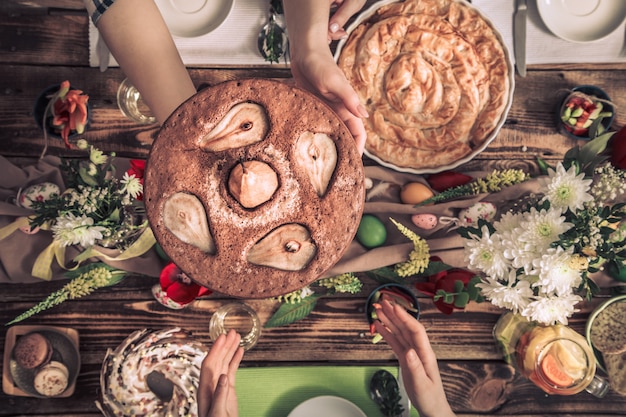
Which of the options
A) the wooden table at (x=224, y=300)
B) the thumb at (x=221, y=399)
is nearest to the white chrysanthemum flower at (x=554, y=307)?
the wooden table at (x=224, y=300)

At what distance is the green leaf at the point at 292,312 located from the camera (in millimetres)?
1204

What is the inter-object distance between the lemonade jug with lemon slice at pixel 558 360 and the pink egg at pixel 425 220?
33 centimetres

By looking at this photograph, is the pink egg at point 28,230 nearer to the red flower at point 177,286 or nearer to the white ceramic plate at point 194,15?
the red flower at point 177,286

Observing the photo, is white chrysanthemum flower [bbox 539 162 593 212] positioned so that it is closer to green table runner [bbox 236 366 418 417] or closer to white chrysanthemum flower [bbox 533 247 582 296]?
white chrysanthemum flower [bbox 533 247 582 296]

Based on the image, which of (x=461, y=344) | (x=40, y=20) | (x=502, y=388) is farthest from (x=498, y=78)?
(x=40, y=20)

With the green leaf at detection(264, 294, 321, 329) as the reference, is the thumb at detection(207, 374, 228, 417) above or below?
below

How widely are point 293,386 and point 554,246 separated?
75cm

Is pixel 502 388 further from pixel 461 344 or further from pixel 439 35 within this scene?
pixel 439 35

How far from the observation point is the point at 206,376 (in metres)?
0.98

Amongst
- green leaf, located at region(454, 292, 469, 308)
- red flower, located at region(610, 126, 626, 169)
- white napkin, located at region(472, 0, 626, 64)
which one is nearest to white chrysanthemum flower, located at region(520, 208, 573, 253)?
green leaf, located at region(454, 292, 469, 308)

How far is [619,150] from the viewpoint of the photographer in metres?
1.06

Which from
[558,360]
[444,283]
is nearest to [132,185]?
[444,283]

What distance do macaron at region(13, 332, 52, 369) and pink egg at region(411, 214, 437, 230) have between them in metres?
1.02

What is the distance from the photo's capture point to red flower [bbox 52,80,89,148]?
117cm
